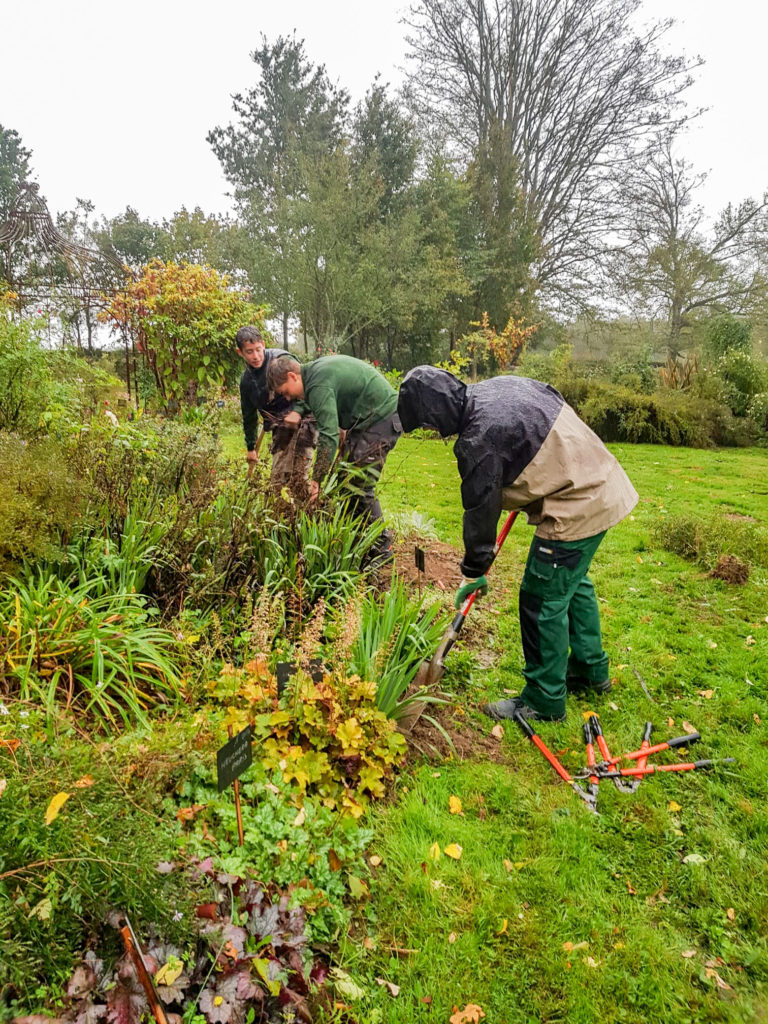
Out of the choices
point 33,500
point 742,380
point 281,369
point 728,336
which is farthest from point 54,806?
point 728,336

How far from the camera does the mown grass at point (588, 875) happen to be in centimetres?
163

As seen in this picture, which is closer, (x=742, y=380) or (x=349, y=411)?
(x=349, y=411)

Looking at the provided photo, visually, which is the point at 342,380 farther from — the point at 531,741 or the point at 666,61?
the point at 666,61

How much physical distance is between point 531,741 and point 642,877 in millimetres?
740

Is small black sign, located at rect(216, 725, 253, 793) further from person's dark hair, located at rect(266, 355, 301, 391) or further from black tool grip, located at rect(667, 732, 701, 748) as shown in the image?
person's dark hair, located at rect(266, 355, 301, 391)

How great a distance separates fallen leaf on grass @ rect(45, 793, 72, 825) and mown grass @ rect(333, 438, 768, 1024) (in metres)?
1.01

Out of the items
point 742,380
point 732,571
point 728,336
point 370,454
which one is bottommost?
point 732,571

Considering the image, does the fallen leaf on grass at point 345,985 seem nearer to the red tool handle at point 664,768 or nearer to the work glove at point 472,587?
the red tool handle at point 664,768

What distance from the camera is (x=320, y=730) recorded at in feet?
7.05

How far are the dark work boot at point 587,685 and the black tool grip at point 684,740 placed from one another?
0.43 meters

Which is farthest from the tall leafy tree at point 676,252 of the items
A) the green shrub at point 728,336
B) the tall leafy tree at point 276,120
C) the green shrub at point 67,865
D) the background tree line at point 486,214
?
the green shrub at point 67,865

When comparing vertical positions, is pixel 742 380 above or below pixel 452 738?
above

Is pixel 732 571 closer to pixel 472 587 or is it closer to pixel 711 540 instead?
pixel 711 540

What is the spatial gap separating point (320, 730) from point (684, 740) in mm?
1851
